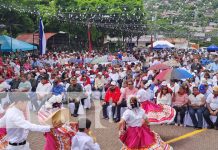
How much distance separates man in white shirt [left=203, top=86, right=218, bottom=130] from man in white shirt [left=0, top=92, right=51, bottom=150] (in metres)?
6.33

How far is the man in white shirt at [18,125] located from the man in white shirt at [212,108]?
6328mm

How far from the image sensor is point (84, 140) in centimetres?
595

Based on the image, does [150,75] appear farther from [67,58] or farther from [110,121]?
[67,58]

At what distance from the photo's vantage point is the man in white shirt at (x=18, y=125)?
6.32 m

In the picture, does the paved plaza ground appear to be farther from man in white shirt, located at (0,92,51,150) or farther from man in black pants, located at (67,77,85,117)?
man in white shirt, located at (0,92,51,150)

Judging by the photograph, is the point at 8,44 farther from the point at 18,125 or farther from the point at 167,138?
the point at 18,125

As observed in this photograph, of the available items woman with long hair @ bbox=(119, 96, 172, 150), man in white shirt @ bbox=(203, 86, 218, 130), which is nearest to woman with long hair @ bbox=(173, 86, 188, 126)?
man in white shirt @ bbox=(203, 86, 218, 130)

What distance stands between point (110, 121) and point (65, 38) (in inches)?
1231

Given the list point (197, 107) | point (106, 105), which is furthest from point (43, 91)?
point (197, 107)

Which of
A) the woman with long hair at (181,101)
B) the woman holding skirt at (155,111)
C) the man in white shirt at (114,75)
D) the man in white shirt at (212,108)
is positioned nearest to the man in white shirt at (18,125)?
the woman holding skirt at (155,111)

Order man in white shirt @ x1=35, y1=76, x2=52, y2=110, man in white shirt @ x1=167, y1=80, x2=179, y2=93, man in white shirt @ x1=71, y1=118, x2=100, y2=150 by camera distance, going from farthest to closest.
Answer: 1. man in white shirt @ x1=35, y1=76, x2=52, y2=110
2. man in white shirt @ x1=167, y1=80, x2=179, y2=93
3. man in white shirt @ x1=71, y1=118, x2=100, y2=150

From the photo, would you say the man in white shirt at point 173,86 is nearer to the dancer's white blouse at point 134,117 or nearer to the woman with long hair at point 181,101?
the woman with long hair at point 181,101

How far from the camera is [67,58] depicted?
26500mm

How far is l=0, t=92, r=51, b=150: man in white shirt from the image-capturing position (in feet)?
20.7
